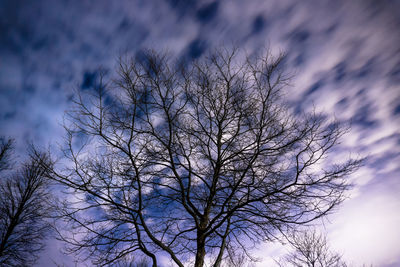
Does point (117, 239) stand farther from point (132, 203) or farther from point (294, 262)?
point (294, 262)

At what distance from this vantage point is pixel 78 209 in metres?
4.50

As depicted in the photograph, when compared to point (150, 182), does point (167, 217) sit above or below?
below

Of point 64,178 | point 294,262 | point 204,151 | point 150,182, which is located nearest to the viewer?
point 64,178

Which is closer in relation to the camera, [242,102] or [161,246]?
[161,246]

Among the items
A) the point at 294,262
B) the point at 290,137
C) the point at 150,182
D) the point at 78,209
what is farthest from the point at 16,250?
the point at 294,262

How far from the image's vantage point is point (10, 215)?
11.3 metres

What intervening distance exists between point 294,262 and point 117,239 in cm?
1420

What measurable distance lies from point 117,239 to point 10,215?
11.0 m

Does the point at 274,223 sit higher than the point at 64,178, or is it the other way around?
the point at 64,178

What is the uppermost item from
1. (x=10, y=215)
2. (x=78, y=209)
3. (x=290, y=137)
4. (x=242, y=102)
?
(x=10, y=215)

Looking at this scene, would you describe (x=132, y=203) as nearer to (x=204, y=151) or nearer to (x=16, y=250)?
(x=204, y=151)

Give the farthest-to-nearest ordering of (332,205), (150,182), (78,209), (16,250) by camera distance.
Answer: (16,250)
(150,182)
(78,209)
(332,205)

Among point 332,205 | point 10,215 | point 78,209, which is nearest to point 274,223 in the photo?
point 332,205

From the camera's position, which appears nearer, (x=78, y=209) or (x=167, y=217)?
(x=78, y=209)
